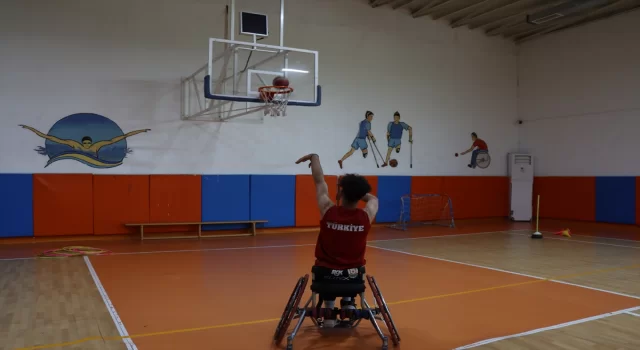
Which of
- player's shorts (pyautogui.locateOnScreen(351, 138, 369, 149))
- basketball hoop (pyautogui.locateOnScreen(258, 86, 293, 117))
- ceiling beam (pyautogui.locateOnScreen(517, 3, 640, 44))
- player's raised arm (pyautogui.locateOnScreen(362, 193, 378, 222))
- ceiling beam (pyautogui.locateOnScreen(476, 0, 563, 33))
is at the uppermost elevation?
ceiling beam (pyautogui.locateOnScreen(476, 0, 563, 33))

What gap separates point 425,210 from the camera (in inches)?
564

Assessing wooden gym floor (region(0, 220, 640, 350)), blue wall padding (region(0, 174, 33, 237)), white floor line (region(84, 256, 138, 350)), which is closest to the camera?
white floor line (region(84, 256, 138, 350))

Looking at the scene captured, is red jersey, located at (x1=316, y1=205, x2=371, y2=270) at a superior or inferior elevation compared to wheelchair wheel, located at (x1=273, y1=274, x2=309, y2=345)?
superior

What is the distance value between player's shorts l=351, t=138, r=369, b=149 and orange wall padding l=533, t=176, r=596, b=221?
6.16 metres

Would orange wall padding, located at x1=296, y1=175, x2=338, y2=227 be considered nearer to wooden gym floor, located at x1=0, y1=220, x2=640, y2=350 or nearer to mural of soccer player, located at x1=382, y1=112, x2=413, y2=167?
mural of soccer player, located at x1=382, y1=112, x2=413, y2=167

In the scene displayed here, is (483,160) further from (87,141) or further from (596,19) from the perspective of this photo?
(87,141)

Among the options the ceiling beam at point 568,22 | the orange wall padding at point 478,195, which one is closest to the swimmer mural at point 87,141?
the orange wall padding at point 478,195

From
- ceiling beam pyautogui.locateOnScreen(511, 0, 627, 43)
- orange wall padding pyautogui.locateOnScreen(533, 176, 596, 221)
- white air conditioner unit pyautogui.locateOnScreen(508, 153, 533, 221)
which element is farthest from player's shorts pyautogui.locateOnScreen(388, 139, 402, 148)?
ceiling beam pyautogui.locateOnScreen(511, 0, 627, 43)

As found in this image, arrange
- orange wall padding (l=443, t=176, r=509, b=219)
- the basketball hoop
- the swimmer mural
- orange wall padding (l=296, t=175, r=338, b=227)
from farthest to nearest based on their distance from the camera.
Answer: orange wall padding (l=443, t=176, r=509, b=219) → orange wall padding (l=296, t=175, r=338, b=227) → the swimmer mural → the basketball hoop

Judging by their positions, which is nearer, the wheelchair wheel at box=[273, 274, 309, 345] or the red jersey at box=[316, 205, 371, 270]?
the red jersey at box=[316, 205, 371, 270]

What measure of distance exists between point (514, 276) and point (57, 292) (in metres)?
5.71

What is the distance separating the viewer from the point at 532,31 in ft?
50.3

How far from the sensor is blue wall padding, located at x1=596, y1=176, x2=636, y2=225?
1320 cm

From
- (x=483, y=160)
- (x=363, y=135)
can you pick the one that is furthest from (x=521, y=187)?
(x=363, y=135)
